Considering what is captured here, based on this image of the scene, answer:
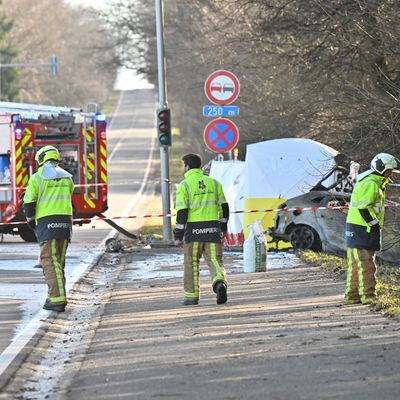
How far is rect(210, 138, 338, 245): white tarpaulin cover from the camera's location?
2092 centimetres

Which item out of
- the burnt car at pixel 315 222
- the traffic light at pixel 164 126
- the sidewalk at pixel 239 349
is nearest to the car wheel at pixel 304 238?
the burnt car at pixel 315 222

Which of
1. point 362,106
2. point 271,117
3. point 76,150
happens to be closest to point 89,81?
point 271,117

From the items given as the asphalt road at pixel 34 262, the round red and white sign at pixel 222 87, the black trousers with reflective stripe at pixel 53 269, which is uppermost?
the round red and white sign at pixel 222 87

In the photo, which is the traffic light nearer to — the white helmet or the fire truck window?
the fire truck window

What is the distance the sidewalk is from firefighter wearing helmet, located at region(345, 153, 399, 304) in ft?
0.91

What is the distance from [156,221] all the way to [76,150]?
775 centimetres

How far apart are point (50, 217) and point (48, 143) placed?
36.5ft

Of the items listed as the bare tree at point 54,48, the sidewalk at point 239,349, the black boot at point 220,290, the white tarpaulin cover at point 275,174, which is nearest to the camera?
the sidewalk at point 239,349

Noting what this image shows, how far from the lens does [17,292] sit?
572 inches

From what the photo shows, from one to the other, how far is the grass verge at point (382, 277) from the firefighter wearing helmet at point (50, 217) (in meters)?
3.30

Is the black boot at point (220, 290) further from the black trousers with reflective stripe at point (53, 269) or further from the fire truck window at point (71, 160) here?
the fire truck window at point (71, 160)

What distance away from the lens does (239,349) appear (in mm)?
9312

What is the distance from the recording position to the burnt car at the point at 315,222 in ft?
62.8

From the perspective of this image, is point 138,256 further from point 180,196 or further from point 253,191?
point 180,196
